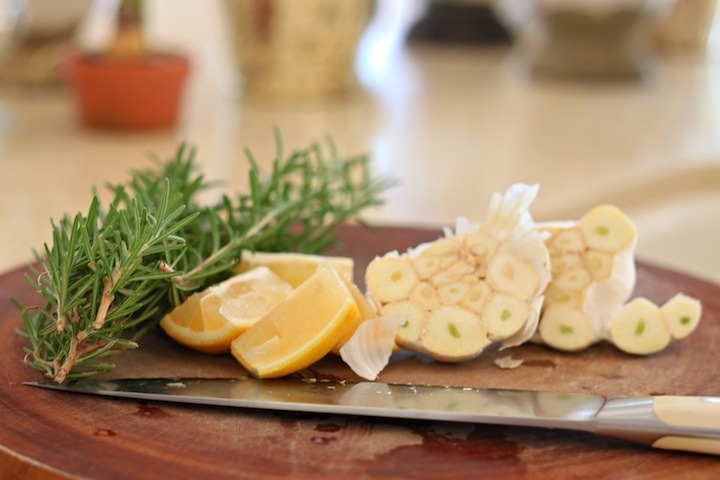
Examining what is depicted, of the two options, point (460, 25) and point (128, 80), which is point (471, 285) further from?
point (460, 25)

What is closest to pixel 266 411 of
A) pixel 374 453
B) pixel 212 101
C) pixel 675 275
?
pixel 374 453

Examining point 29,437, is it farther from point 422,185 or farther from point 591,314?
point 422,185

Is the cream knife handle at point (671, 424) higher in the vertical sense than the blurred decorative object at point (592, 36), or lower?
lower

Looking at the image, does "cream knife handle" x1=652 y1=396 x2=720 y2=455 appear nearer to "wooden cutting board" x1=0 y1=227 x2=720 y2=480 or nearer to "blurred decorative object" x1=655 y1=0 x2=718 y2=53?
"wooden cutting board" x1=0 y1=227 x2=720 y2=480

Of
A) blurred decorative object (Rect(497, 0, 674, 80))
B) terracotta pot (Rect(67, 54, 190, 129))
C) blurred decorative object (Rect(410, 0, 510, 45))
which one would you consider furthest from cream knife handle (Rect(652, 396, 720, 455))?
blurred decorative object (Rect(410, 0, 510, 45))

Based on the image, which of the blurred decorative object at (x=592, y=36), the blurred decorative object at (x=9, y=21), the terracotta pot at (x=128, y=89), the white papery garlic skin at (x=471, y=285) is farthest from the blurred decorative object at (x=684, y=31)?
the white papery garlic skin at (x=471, y=285)

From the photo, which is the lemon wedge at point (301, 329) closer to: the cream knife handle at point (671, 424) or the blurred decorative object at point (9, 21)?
the cream knife handle at point (671, 424)
